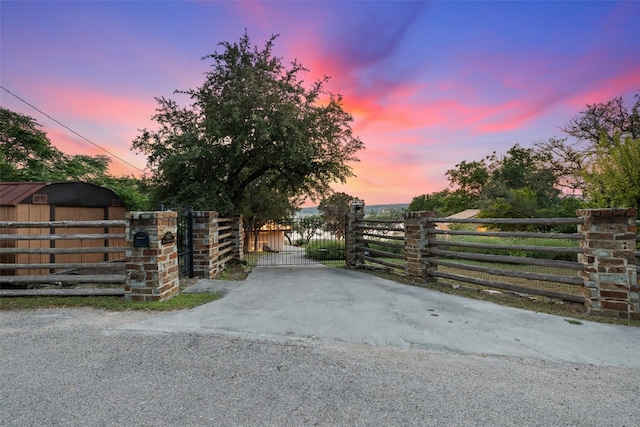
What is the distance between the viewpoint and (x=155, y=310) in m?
4.66

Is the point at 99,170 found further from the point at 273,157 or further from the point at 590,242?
the point at 590,242

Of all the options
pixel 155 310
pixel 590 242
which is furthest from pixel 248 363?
pixel 590 242

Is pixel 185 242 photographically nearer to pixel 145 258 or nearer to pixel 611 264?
pixel 145 258

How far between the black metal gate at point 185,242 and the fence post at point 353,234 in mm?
4912

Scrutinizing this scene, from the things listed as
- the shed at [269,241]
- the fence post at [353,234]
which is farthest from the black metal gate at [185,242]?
the shed at [269,241]

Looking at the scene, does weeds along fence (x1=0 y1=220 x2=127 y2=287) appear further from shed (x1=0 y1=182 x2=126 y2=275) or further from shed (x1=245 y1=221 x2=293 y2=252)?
shed (x1=245 y1=221 x2=293 y2=252)

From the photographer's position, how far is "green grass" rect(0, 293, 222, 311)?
477 centimetres

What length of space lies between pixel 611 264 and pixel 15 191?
11.9m

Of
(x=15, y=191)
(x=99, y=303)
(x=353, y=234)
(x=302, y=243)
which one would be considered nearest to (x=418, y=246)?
(x=353, y=234)

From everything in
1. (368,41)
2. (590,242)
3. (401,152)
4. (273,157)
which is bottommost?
(590,242)

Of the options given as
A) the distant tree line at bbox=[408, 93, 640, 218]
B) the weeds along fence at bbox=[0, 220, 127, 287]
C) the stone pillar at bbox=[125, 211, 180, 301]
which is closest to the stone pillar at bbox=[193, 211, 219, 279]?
the weeds along fence at bbox=[0, 220, 127, 287]

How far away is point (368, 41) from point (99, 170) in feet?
47.2

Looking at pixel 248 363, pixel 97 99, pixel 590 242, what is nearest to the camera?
pixel 248 363

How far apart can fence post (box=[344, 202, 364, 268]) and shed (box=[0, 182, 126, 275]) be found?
7482 mm
